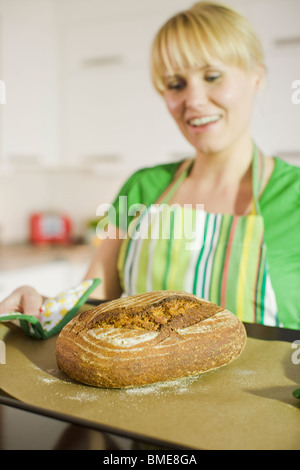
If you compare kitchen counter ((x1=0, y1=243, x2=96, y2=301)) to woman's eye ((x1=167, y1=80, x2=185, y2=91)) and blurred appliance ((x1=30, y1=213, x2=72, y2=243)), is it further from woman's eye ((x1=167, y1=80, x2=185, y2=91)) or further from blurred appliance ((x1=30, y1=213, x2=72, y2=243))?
woman's eye ((x1=167, y1=80, x2=185, y2=91))

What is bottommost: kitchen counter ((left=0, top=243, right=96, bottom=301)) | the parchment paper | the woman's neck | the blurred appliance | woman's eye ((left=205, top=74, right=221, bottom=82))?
kitchen counter ((left=0, top=243, right=96, bottom=301))

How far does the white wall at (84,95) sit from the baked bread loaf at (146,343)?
1.65 m

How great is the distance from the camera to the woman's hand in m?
0.75

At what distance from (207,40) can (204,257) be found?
1.54 ft

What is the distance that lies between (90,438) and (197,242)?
62cm

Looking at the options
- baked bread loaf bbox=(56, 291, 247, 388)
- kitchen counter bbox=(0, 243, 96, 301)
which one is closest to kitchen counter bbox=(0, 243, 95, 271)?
kitchen counter bbox=(0, 243, 96, 301)

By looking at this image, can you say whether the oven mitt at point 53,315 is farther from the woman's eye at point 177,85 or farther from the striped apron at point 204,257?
the woman's eye at point 177,85

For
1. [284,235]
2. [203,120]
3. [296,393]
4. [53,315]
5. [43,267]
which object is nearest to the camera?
[296,393]

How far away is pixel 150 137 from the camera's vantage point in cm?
241

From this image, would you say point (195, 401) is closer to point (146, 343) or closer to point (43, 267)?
point (146, 343)

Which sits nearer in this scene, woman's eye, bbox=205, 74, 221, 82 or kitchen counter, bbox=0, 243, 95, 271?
woman's eye, bbox=205, 74, 221, 82

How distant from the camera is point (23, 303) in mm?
771

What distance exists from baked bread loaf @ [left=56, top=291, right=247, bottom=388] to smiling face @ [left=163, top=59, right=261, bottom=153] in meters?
0.56

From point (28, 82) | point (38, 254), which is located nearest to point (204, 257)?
point (38, 254)
